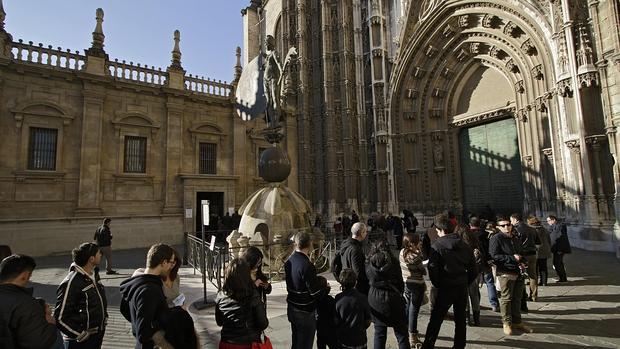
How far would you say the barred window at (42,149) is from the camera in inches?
516

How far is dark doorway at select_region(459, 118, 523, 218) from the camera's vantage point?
1427 cm

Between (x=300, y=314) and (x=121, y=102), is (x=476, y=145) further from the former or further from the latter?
(x=121, y=102)

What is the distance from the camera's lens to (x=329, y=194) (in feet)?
63.7

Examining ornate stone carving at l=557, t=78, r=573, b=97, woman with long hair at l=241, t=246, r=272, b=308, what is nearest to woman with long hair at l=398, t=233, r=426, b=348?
woman with long hair at l=241, t=246, r=272, b=308

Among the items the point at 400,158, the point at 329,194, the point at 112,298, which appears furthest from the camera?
the point at 329,194

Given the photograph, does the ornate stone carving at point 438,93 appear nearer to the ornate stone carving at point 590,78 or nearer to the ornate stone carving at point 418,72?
the ornate stone carving at point 418,72

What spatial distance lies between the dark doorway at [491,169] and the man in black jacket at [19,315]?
16.0 m

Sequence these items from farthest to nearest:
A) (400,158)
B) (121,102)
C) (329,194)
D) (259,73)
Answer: (329,194)
(400,158)
(121,102)
(259,73)

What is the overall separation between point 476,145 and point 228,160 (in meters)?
13.8

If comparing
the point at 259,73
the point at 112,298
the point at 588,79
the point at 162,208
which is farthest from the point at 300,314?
the point at 162,208

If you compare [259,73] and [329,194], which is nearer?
[259,73]

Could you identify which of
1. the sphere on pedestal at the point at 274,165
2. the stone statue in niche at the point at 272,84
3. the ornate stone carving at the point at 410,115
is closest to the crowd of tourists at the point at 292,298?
the sphere on pedestal at the point at 274,165

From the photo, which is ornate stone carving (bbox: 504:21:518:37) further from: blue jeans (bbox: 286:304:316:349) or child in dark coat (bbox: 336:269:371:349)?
blue jeans (bbox: 286:304:316:349)

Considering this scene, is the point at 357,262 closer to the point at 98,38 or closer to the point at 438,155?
the point at 438,155
